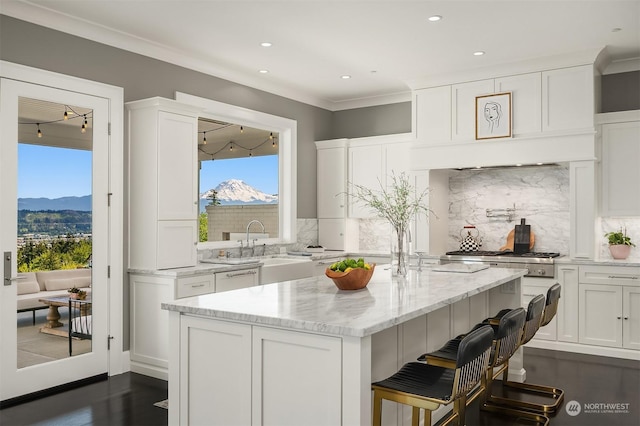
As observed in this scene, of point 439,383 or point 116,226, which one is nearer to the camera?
point 439,383

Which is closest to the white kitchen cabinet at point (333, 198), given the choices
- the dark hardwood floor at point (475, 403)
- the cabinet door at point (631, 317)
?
the dark hardwood floor at point (475, 403)

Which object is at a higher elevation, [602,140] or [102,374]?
[602,140]

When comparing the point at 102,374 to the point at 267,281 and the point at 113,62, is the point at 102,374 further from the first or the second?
the point at 113,62

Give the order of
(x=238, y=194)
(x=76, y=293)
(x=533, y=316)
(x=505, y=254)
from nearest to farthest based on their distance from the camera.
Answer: (x=533, y=316) → (x=76, y=293) → (x=505, y=254) → (x=238, y=194)

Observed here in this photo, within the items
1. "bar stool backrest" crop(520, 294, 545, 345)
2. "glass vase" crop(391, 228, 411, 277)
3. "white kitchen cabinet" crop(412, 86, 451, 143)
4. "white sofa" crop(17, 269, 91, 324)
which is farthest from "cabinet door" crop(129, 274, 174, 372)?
"white kitchen cabinet" crop(412, 86, 451, 143)

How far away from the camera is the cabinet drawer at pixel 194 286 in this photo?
4.69 metres

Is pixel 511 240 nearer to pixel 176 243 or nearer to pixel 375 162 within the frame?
pixel 375 162

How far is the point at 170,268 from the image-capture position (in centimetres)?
488

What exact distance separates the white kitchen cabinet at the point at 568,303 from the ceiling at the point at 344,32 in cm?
223

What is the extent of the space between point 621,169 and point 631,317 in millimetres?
1496

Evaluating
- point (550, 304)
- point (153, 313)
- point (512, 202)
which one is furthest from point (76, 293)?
point (512, 202)

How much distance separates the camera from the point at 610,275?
5309 millimetres

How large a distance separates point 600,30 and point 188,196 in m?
4.05

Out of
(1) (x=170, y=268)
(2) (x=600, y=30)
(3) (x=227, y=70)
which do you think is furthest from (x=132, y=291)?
(2) (x=600, y=30)
